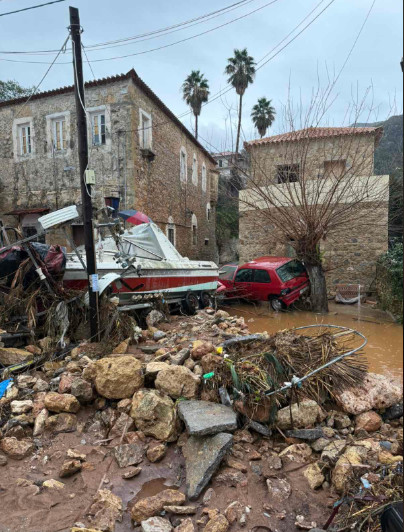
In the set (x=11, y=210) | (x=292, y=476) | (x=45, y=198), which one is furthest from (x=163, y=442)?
(x=11, y=210)

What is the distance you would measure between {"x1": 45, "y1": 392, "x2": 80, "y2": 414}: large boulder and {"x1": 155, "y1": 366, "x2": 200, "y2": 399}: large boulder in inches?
39.5

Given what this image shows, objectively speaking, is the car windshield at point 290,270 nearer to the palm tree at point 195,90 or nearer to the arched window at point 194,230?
the arched window at point 194,230

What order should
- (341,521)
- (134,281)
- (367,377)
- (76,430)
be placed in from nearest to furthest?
(341,521), (76,430), (367,377), (134,281)

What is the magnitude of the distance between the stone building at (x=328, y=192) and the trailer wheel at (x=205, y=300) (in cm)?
340

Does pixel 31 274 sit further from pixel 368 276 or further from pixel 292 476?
pixel 368 276

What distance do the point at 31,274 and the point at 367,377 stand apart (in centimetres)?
536

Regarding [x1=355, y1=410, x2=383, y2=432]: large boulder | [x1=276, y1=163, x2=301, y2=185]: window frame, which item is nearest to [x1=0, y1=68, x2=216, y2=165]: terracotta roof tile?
[x1=276, y1=163, x2=301, y2=185]: window frame

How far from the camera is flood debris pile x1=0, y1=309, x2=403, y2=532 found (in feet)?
8.57

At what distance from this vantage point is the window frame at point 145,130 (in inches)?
514

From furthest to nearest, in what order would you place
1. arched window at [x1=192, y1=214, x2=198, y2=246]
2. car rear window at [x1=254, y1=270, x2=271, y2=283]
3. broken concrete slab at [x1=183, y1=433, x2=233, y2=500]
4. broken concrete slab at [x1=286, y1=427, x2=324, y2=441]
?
arched window at [x1=192, y1=214, x2=198, y2=246] < car rear window at [x1=254, y1=270, x2=271, y2=283] < broken concrete slab at [x1=286, y1=427, x2=324, y2=441] < broken concrete slab at [x1=183, y1=433, x2=233, y2=500]

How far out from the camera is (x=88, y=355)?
5078 millimetres

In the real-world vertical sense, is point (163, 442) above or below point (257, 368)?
below

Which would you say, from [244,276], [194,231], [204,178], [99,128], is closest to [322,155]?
[244,276]

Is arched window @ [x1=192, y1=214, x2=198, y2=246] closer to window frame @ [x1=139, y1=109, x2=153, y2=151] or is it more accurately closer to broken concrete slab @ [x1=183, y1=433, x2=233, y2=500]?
window frame @ [x1=139, y1=109, x2=153, y2=151]
